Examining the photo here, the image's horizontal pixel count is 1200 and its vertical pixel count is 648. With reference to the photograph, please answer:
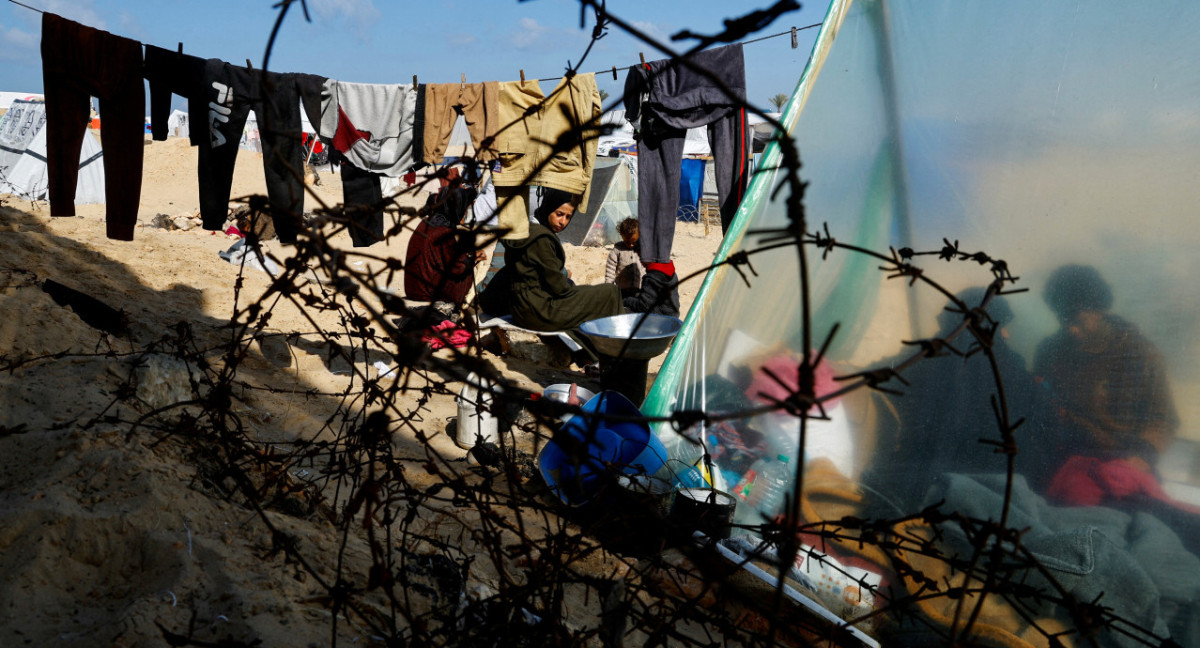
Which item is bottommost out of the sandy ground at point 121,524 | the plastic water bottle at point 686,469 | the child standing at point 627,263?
the plastic water bottle at point 686,469

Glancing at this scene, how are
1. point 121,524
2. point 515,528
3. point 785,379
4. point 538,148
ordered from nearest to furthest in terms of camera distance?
point 515,528
point 121,524
point 538,148
point 785,379

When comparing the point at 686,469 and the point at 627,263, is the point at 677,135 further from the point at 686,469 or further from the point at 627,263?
the point at 686,469

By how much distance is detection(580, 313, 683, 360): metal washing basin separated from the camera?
4.14 metres

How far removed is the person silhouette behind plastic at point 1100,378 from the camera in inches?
94.1

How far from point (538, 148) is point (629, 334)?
1.31m

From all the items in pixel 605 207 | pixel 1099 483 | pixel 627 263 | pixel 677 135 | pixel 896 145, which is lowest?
pixel 1099 483

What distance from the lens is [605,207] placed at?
14.0 metres

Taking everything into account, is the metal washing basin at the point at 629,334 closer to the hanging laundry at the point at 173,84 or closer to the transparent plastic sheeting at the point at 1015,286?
the transparent plastic sheeting at the point at 1015,286

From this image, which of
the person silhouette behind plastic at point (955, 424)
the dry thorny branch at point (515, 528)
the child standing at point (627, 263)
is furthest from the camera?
the child standing at point (627, 263)

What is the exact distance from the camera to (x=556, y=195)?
4961mm

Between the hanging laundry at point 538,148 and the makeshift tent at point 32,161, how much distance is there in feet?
37.0

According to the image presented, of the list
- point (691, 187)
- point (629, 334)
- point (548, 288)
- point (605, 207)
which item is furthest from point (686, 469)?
point (691, 187)

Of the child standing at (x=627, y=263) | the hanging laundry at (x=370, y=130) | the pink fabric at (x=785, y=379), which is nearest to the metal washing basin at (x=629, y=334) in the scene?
the pink fabric at (x=785, y=379)

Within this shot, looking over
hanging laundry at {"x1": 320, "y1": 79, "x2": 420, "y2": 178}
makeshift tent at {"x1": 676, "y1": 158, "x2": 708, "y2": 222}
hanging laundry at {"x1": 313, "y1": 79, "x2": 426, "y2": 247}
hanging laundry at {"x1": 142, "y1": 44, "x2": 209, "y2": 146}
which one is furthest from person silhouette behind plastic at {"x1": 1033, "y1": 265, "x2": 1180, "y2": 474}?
makeshift tent at {"x1": 676, "y1": 158, "x2": 708, "y2": 222}
